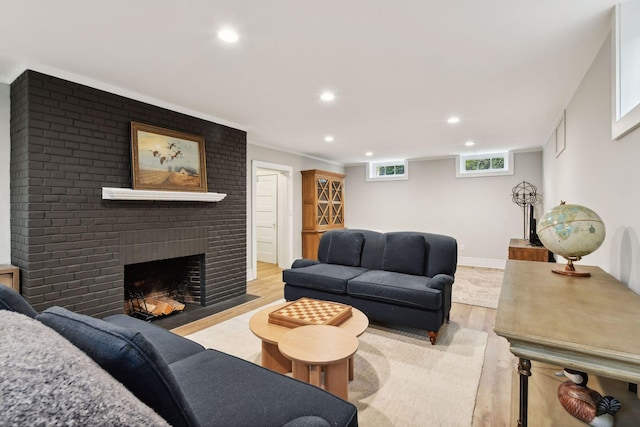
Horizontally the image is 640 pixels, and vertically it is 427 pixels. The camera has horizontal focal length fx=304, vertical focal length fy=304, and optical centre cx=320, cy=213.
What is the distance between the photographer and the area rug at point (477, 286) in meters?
4.10

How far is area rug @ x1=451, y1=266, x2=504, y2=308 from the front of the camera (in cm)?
410

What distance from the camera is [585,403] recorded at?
5.32ft

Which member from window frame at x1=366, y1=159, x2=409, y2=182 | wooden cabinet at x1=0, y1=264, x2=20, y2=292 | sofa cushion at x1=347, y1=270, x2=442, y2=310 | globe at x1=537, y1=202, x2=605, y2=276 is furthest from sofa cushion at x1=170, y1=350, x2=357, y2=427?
window frame at x1=366, y1=159, x2=409, y2=182

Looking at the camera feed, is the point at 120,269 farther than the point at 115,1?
Yes

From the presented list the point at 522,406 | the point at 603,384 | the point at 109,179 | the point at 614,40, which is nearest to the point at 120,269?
the point at 109,179

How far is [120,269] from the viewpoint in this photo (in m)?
3.01

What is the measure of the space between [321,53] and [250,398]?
7.26 feet

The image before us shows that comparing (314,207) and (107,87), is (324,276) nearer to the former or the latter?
(107,87)

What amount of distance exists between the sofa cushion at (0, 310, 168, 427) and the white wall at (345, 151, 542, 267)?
691cm

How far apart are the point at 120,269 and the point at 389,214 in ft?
19.1

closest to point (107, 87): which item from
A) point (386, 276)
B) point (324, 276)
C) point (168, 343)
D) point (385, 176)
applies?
point (168, 343)

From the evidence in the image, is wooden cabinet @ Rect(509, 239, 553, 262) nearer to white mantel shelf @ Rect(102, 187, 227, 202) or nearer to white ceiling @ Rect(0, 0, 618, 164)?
white ceiling @ Rect(0, 0, 618, 164)

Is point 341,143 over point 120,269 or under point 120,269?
over

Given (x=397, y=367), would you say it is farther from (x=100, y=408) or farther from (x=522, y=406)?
(x=100, y=408)
